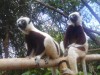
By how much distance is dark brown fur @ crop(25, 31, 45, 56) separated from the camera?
440 centimetres

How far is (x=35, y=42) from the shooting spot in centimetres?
466

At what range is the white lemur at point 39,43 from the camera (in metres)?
4.28

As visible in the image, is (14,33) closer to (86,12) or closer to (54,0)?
(54,0)

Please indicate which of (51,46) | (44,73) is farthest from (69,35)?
(51,46)

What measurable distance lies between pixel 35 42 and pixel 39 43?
0.20 m

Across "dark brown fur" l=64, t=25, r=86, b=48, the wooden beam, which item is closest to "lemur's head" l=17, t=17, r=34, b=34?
"dark brown fur" l=64, t=25, r=86, b=48

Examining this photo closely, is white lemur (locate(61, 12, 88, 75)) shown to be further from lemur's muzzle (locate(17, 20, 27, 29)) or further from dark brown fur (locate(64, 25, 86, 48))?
lemur's muzzle (locate(17, 20, 27, 29))

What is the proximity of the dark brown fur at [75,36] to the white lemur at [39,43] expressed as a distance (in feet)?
2.53

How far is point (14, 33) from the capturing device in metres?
8.64

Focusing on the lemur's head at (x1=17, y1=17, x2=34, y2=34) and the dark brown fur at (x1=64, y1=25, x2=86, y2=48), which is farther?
the dark brown fur at (x1=64, y1=25, x2=86, y2=48)

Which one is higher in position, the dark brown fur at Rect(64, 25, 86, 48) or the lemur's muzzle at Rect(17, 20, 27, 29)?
the lemur's muzzle at Rect(17, 20, 27, 29)

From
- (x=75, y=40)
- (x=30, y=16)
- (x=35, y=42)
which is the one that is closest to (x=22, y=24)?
(x=35, y=42)

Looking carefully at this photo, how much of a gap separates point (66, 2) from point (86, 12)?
1.08 m

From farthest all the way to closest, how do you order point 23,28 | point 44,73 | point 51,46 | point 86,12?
point 86,12
point 44,73
point 23,28
point 51,46
